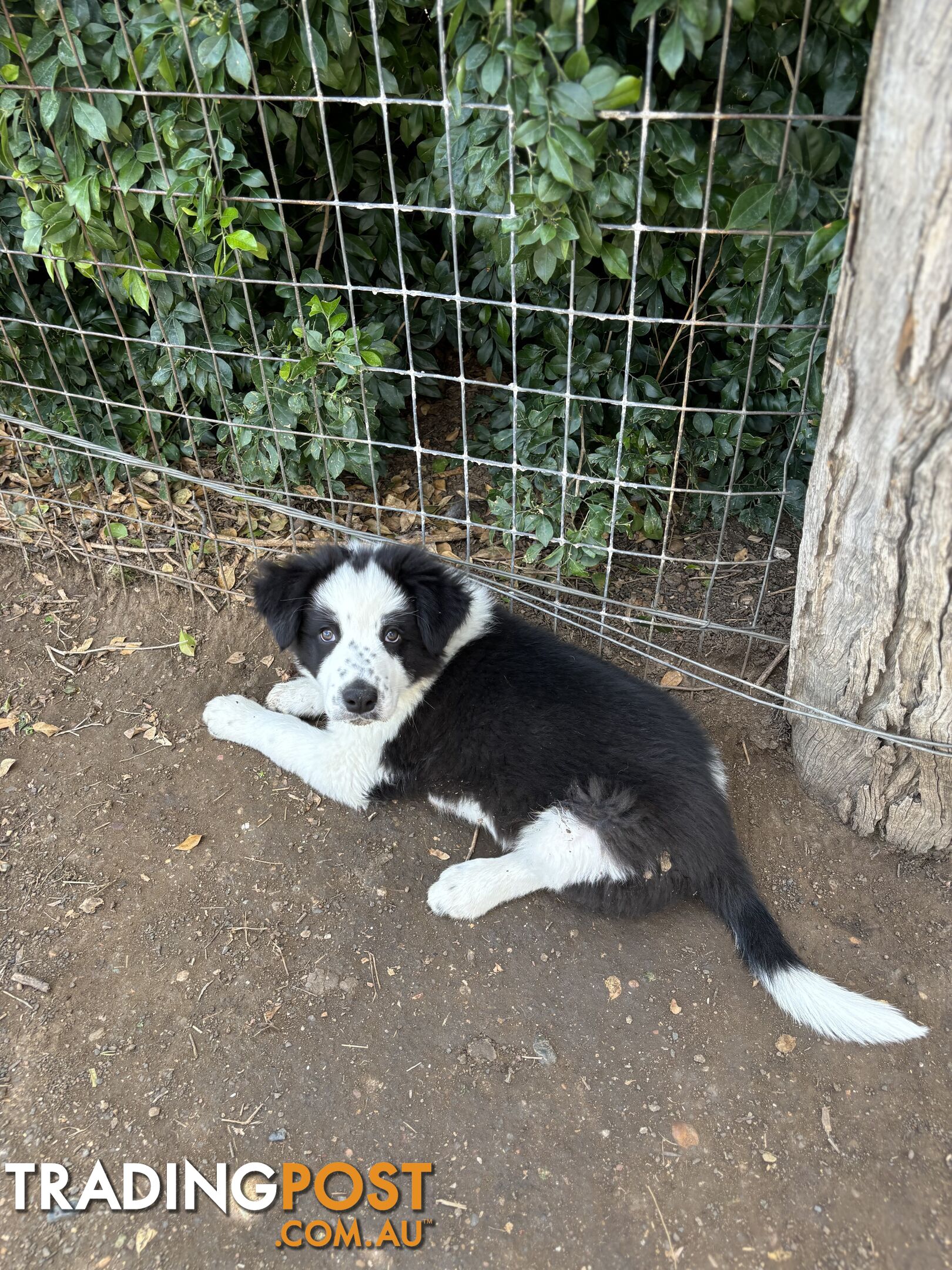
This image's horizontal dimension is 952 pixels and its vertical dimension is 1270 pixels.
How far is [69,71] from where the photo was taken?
2566mm

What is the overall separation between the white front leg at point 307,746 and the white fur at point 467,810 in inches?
8.9

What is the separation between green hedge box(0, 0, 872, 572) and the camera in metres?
2.11

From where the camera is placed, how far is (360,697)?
245 centimetres

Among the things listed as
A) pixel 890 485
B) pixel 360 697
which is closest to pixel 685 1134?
pixel 360 697

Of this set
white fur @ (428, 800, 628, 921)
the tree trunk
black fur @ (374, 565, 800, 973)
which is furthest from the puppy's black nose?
the tree trunk

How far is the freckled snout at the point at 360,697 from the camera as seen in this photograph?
2451 millimetres

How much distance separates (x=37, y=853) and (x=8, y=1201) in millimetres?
1011

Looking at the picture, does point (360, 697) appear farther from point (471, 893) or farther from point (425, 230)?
point (425, 230)

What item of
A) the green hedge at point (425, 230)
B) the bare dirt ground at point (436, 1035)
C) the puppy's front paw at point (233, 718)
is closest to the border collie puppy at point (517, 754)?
the bare dirt ground at point (436, 1035)

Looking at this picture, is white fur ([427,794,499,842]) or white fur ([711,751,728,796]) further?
white fur ([427,794,499,842])

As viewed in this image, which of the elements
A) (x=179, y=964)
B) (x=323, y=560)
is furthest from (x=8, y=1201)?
(x=323, y=560)

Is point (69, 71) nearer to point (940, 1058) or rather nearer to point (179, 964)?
point (179, 964)

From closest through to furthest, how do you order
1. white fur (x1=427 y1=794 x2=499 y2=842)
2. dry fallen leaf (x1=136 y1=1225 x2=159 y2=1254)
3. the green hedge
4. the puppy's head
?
1. dry fallen leaf (x1=136 y1=1225 x2=159 y2=1254)
2. the green hedge
3. the puppy's head
4. white fur (x1=427 y1=794 x2=499 y2=842)

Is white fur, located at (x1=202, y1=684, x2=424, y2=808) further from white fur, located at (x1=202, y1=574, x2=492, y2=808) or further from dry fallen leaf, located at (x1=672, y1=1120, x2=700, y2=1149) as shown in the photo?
dry fallen leaf, located at (x1=672, y1=1120, x2=700, y2=1149)
